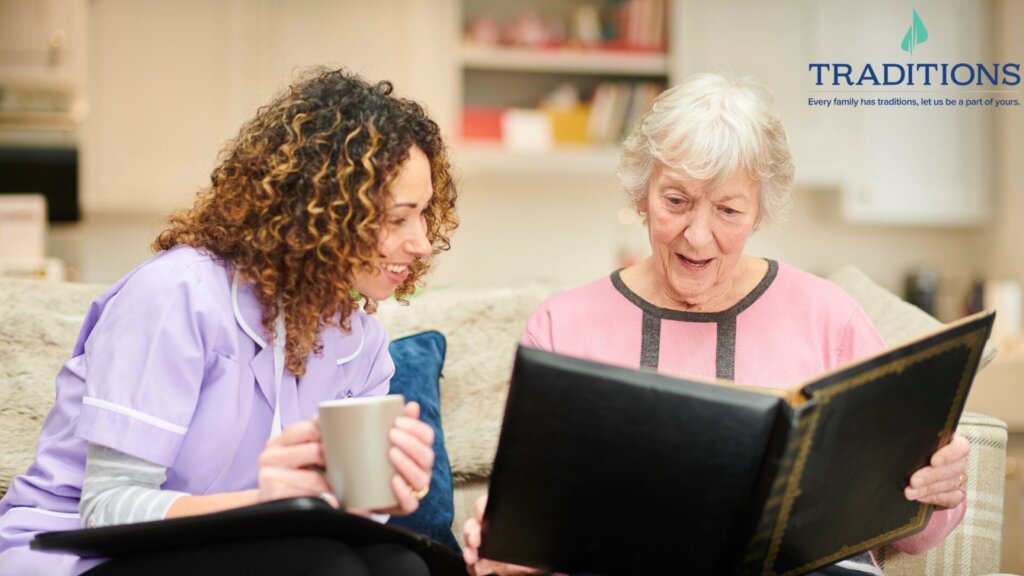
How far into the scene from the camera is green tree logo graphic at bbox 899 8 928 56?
4.07 metres

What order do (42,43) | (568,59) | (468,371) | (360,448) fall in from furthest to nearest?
(568,59), (42,43), (468,371), (360,448)

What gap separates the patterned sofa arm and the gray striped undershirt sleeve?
109cm

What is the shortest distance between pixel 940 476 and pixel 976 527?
0.46m

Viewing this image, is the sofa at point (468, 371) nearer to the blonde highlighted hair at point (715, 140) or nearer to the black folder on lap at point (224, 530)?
the blonde highlighted hair at point (715, 140)

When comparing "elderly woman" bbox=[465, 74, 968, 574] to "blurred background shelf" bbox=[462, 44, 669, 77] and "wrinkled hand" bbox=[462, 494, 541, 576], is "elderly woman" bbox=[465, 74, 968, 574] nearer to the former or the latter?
"wrinkled hand" bbox=[462, 494, 541, 576]

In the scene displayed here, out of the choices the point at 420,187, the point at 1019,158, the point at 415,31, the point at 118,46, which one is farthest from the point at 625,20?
the point at 420,187

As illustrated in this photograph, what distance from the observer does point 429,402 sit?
1.75m

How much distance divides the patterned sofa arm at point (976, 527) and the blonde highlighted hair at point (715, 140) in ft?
1.61

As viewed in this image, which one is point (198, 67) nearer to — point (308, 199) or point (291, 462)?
point (308, 199)

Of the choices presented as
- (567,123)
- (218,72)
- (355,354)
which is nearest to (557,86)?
(567,123)

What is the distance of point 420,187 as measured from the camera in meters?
1.25

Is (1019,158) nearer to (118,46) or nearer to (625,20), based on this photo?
(625,20)

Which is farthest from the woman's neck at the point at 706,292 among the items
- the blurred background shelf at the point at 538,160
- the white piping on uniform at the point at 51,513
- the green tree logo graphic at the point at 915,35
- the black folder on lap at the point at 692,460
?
the green tree logo graphic at the point at 915,35

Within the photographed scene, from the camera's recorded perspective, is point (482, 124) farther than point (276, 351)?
Yes
